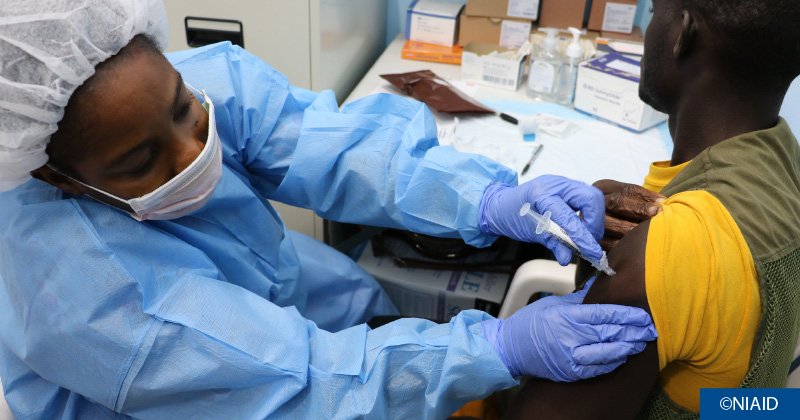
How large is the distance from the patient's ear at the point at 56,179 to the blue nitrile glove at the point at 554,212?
0.66 metres

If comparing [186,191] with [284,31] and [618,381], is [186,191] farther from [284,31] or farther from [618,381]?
[284,31]

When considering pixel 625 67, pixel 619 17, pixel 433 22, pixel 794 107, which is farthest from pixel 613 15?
pixel 794 107

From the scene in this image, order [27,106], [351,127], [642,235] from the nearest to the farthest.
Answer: [27,106]
[642,235]
[351,127]

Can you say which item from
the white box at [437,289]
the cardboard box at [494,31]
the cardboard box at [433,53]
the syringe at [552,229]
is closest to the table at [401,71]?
the cardboard box at [433,53]

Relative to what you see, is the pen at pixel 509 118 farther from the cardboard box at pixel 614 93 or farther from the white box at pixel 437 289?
the white box at pixel 437 289

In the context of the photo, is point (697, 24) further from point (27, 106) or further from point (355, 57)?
point (355, 57)

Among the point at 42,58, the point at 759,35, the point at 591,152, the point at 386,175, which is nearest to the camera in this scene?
the point at 42,58

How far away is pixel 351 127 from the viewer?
44.4 inches

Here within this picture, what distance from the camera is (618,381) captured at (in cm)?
80

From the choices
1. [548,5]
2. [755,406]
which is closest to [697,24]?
[755,406]

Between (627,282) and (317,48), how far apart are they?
109 centimetres

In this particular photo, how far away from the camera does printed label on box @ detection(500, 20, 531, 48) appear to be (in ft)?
6.36

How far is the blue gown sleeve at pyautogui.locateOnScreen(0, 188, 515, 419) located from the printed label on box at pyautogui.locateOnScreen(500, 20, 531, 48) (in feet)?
4.38

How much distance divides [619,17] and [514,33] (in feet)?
1.16
